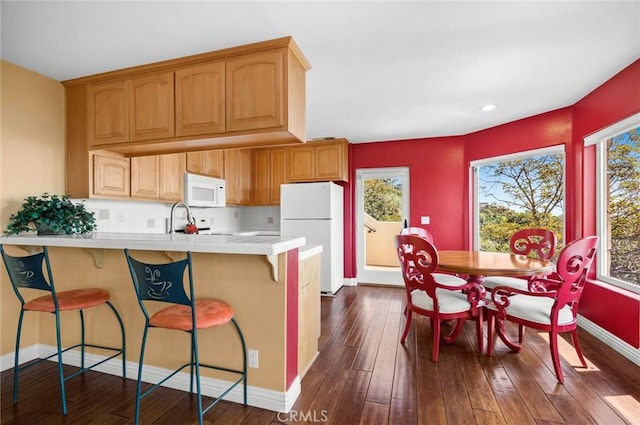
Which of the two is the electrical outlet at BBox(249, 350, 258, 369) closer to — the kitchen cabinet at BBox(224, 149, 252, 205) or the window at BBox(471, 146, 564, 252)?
the kitchen cabinet at BBox(224, 149, 252, 205)

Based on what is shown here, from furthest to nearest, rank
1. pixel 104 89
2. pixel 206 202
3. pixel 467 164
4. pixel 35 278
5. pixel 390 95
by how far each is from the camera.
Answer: pixel 467 164
pixel 206 202
pixel 390 95
pixel 104 89
pixel 35 278

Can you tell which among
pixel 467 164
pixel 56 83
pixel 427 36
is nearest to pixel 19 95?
pixel 56 83

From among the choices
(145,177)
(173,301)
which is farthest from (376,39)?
(145,177)

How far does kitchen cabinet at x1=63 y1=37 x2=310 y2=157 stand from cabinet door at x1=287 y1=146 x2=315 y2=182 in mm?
2122

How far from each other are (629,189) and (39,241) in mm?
4629

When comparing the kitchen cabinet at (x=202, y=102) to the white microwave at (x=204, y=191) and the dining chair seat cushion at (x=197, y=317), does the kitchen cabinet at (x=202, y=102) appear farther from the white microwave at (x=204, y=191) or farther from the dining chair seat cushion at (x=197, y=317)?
the dining chair seat cushion at (x=197, y=317)


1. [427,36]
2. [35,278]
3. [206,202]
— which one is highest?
[427,36]

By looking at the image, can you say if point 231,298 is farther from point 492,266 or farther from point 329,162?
point 329,162

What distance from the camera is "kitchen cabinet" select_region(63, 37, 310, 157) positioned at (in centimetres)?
206

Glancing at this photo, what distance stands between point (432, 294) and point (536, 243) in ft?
5.39

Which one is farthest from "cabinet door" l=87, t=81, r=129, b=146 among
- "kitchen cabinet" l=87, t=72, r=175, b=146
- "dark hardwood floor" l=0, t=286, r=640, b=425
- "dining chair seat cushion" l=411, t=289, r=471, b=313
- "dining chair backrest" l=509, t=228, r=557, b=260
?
"dining chair backrest" l=509, t=228, r=557, b=260

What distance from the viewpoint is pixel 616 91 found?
8.28ft

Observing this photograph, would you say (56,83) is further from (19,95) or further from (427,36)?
(427,36)

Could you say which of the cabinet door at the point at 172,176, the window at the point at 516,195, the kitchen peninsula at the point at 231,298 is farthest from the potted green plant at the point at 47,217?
the window at the point at 516,195
